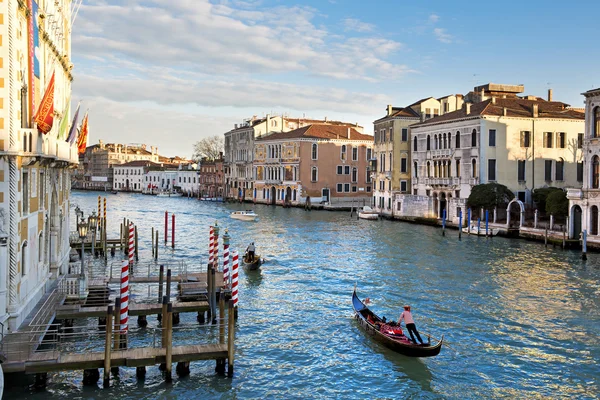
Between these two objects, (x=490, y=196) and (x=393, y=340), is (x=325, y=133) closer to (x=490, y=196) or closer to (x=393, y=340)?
(x=490, y=196)

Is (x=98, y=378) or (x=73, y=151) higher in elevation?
(x=73, y=151)

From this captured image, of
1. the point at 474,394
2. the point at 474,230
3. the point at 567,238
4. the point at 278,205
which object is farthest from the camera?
the point at 278,205

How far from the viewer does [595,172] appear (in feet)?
73.0

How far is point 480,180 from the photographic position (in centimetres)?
3056

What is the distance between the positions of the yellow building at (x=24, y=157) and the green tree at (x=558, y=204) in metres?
19.5

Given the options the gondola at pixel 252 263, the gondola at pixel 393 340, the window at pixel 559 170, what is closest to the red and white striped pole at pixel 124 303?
the gondola at pixel 393 340

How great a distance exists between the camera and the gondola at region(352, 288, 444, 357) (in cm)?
961

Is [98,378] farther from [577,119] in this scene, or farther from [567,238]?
[577,119]

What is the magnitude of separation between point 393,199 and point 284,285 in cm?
2320

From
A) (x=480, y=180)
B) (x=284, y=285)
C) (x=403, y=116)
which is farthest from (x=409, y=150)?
(x=284, y=285)

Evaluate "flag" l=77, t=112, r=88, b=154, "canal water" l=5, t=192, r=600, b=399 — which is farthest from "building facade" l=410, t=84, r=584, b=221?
"flag" l=77, t=112, r=88, b=154

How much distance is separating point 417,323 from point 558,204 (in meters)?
15.3

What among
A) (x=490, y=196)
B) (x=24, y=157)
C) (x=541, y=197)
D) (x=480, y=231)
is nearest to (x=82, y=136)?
(x=24, y=157)

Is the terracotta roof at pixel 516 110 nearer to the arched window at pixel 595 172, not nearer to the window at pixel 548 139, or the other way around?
the window at pixel 548 139
